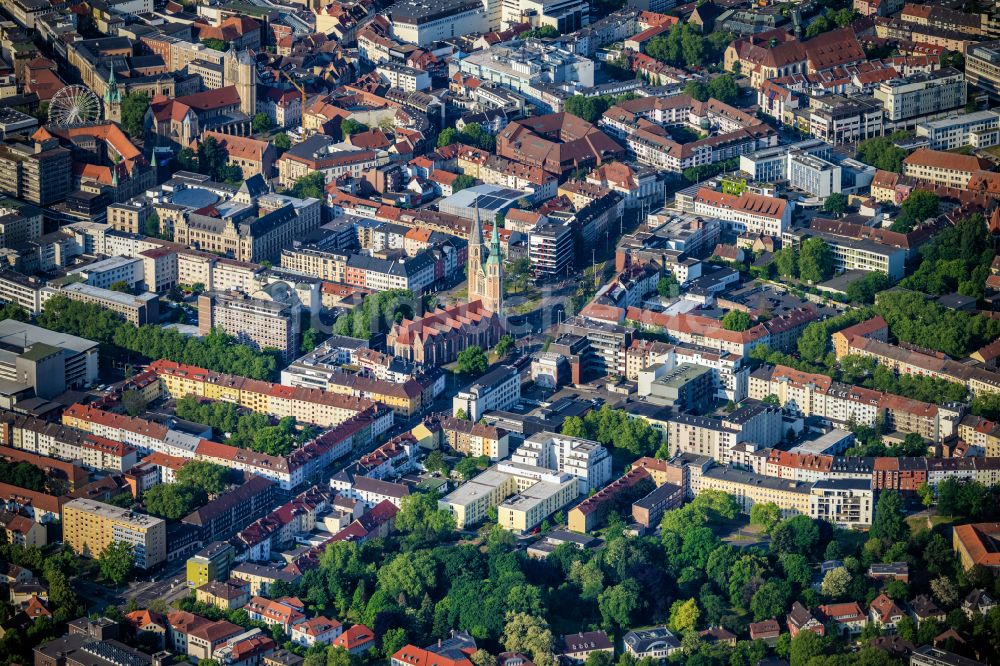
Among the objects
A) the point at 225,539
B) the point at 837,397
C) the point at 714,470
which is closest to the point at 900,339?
the point at 837,397

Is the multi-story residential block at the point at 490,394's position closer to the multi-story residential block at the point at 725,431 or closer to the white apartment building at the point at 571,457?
the white apartment building at the point at 571,457

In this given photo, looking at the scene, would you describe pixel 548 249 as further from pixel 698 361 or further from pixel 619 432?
pixel 619 432

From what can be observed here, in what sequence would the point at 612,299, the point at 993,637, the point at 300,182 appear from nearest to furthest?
1. the point at 993,637
2. the point at 612,299
3. the point at 300,182

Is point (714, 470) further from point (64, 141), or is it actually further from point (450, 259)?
point (64, 141)

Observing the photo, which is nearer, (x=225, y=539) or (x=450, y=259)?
(x=225, y=539)

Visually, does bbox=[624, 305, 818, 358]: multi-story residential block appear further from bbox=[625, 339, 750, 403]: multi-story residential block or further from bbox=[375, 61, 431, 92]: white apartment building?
bbox=[375, 61, 431, 92]: white apartment building

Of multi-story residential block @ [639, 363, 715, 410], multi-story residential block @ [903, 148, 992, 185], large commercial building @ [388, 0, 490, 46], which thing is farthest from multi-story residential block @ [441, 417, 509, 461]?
large commercial building @ [388, 0, 490, 46]
